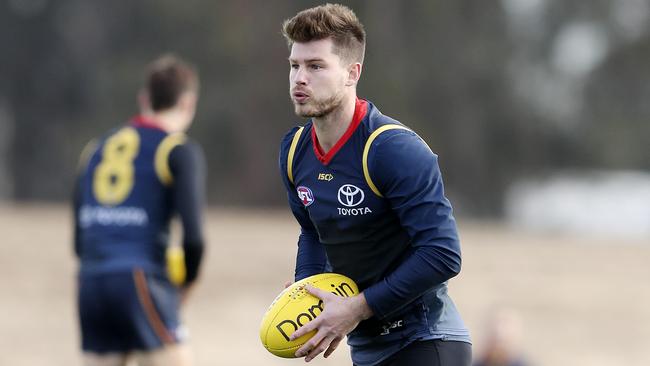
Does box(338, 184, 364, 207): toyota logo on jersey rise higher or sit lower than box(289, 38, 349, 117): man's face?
lower

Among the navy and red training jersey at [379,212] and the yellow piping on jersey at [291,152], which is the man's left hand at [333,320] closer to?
the navy and red training jersey at [379,212]

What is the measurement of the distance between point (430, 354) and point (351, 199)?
0.68 meters

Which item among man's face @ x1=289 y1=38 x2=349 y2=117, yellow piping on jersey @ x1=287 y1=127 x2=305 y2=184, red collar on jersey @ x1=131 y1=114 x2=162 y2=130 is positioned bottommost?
red collar on jersey @ x1=131 y1=114 x2=162 y2=130

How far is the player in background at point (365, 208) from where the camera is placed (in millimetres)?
4449

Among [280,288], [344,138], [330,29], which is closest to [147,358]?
[344,138]

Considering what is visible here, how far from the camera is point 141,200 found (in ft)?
22.4

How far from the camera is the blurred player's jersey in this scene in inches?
269

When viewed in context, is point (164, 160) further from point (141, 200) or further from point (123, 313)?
point (123, 313)

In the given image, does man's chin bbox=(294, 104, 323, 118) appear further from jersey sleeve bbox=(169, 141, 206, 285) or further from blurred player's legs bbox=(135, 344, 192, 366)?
blurred player's legs bbox=(135, 344, 192, 366)

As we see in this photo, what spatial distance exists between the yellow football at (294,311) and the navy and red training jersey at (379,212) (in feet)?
0.43

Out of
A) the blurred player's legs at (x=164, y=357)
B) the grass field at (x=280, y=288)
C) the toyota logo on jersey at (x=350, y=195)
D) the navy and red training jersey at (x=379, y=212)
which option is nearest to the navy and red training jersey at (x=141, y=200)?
the blurred player's legs at (x=164, y=357)

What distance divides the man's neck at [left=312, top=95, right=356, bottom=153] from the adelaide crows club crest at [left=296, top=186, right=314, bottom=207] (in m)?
0.20

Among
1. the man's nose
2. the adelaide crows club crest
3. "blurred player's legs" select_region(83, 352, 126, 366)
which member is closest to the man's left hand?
the adelaide crows club crest

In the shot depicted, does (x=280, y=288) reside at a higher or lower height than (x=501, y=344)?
lower
